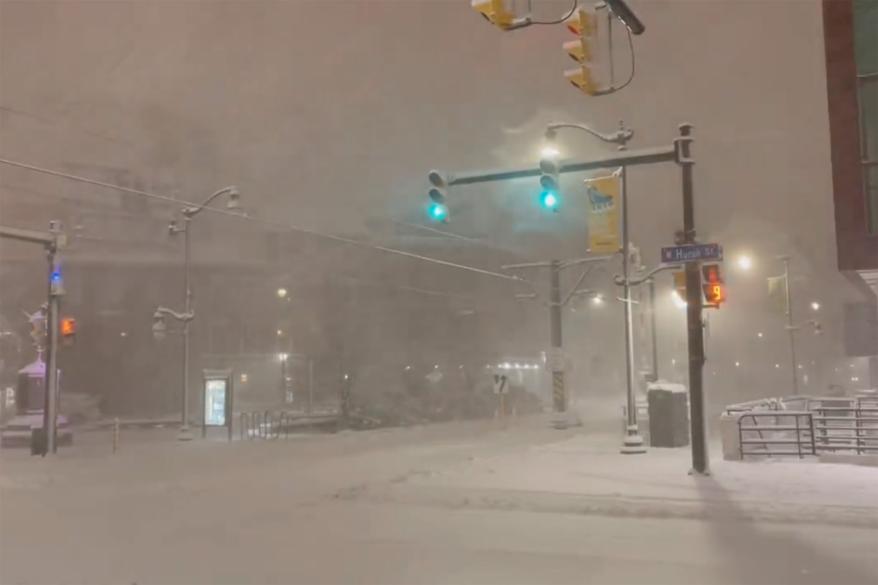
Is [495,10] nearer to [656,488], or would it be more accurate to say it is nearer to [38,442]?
[656,488]

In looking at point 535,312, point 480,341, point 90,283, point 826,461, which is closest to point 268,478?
point 826,461

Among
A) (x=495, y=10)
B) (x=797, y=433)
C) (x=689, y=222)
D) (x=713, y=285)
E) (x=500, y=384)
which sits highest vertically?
(x=495, y=10)

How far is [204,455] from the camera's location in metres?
23.2

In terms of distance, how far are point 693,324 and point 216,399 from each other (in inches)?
885

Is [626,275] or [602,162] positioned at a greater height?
[602,162]

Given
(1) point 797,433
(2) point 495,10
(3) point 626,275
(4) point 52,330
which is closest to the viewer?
(2) point 495,10

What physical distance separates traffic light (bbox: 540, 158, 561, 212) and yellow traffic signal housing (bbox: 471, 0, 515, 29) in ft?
23.8

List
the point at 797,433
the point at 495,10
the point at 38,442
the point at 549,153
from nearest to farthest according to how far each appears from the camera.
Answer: the point at 495,10, the point at 549,153, the point at 797,433, the point at 38,442

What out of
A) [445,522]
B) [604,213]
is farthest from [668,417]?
[445,522]

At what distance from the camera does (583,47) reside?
9570 mm

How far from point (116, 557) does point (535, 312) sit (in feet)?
243

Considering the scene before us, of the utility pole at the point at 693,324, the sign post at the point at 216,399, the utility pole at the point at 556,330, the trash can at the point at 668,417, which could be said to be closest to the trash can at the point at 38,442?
the sign post at the point at 216,399

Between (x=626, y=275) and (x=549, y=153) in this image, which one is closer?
(x=549, y=153)

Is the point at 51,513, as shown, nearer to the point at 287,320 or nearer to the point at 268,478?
the point at 268,478
